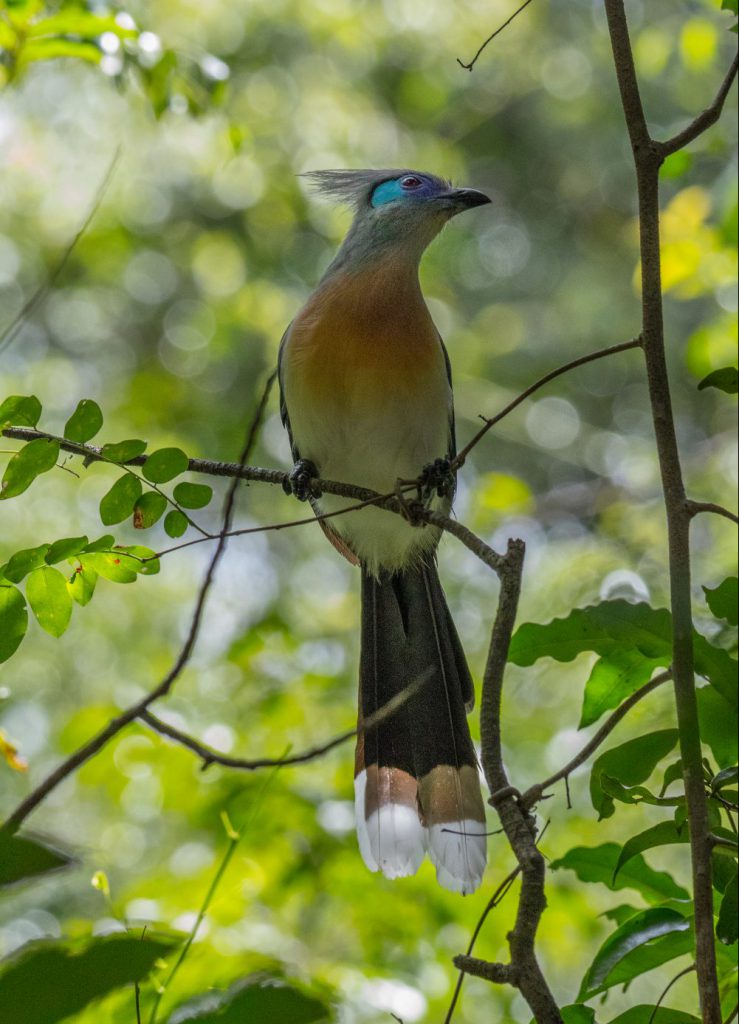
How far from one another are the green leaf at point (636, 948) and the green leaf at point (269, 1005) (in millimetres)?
1020

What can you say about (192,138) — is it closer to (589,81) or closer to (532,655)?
(589,81)

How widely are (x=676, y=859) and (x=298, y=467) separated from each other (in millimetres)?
3784

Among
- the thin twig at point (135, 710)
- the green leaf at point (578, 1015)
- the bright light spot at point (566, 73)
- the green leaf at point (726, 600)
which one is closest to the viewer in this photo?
the thin twig at point (135, 710)

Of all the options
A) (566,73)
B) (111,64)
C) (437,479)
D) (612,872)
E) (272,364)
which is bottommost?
(612,872)

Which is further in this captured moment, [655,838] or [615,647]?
[615,647]

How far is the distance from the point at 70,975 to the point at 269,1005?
11cm

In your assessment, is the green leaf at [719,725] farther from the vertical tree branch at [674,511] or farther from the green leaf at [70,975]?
the green leaf at [70,975]

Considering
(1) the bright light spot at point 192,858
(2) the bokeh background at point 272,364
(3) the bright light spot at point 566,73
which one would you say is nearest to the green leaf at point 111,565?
(2) the bokeh background at point 272,364

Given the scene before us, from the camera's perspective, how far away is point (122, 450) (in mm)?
1832

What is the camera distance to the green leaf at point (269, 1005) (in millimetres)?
566

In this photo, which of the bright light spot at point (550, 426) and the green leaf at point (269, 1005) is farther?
the bright light spot at point (550, 426)

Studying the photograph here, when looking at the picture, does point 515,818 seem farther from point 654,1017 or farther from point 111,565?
point 111,565

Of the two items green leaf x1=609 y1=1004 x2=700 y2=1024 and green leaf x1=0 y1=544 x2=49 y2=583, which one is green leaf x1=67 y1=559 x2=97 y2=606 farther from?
green leaf x1=609 y1=1004 x2=700 y2=1024

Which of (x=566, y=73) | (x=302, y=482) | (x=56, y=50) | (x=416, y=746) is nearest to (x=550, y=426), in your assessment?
(x=566, y=73)
